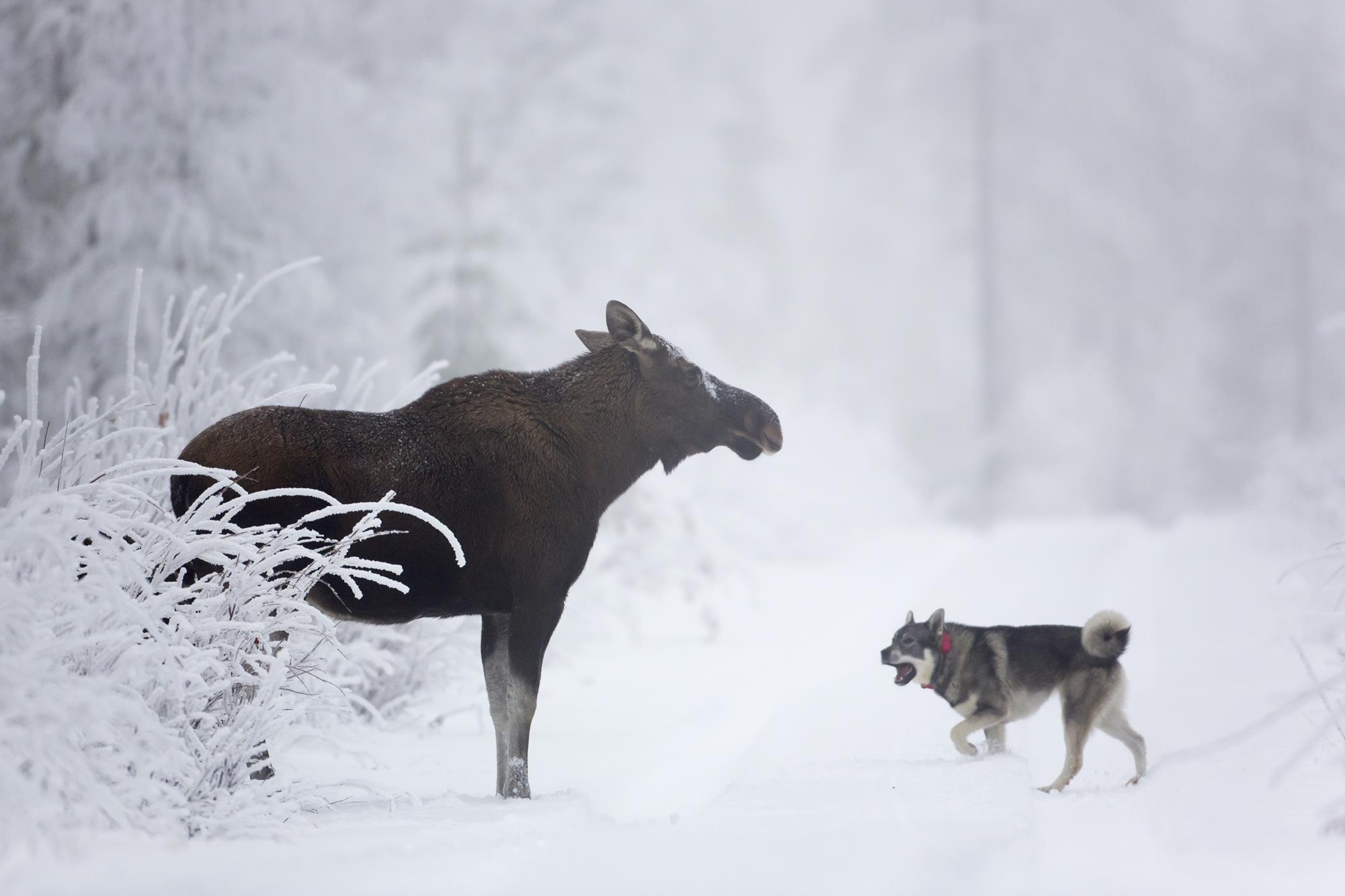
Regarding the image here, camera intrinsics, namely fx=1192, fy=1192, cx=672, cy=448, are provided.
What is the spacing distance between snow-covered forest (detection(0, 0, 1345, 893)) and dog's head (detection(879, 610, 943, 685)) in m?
0.54

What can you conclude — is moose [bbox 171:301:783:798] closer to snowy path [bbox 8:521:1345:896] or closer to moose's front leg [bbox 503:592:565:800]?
moose's front leg [bbox 503:592:565:800]

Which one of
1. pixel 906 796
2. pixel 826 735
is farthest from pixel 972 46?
pixel 906 796

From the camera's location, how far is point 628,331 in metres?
5.56

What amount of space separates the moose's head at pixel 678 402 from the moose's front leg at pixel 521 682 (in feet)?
3.65

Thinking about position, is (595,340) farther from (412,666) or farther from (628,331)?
(412,666)

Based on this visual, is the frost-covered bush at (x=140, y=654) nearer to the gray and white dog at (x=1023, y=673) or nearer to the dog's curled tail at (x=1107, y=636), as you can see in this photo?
the gray and white dog at (x=1023, y=673)

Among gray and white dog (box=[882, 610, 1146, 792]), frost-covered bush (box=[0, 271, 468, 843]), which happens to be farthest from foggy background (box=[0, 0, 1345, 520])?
gray and white dog (box=[882, 610, 1146, 792])

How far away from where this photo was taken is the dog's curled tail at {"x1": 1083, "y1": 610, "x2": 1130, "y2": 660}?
6.16 m

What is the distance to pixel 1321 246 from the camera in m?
34.7

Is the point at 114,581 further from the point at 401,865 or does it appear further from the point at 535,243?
the point at 535,243

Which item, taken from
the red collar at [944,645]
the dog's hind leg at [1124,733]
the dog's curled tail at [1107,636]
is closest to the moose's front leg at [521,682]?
the red collar at [944,645]

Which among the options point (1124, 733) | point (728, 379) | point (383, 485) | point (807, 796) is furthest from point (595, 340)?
point (728, 379)

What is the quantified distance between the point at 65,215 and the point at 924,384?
29444 mm

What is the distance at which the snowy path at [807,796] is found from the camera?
3.45m
